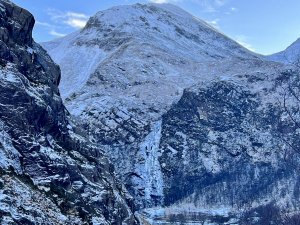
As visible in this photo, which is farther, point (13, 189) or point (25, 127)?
point (25, 127)

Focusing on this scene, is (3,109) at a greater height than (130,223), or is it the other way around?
(3,109)

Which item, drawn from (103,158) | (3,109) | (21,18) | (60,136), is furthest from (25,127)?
(103,158)

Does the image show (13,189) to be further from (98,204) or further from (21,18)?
(21,18)

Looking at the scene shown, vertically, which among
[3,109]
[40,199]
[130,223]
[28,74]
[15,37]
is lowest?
[130,223]

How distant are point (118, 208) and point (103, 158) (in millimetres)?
19240

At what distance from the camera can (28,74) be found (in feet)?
372

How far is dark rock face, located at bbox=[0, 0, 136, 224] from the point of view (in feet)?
269

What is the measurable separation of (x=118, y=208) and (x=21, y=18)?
48.8 meters

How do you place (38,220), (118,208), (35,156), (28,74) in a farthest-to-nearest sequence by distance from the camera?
(118,208) < (28,74) < (35,156) < (38,220)

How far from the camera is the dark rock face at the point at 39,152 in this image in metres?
82.1

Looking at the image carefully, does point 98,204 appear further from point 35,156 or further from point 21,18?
point 21,18

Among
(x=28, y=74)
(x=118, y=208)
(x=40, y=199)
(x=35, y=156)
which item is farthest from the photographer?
(x=118, y=208)

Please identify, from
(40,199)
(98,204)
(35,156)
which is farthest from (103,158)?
(40,199)

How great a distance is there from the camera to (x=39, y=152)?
322 feet
